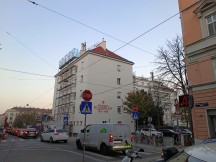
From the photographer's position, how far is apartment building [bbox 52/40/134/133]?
44.3m

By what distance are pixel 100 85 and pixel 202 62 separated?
102ft

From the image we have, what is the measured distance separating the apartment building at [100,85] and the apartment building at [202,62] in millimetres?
28145

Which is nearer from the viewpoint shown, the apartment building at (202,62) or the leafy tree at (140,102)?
the apartment building at (202,62)

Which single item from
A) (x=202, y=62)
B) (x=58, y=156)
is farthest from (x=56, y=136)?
(x=202, y=62)

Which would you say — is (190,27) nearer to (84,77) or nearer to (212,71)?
(212,71)

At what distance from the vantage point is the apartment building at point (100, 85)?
44312mm

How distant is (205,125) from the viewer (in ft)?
49.4

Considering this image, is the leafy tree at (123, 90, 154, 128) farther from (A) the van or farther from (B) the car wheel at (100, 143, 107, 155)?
(B) the car wheel at (100, 143, 107, 155)

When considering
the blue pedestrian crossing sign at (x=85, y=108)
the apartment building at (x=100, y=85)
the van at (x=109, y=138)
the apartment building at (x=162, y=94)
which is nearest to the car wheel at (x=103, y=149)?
the van at (x=109, y=138)

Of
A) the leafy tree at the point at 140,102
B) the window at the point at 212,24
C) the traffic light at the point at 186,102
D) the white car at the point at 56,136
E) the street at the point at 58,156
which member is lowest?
the street at the point at 58,156

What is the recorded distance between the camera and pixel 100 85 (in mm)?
45719

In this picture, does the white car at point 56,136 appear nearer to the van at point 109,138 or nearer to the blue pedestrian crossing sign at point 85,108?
the van at point 109,138

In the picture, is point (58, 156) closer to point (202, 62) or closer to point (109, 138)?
point (109, 138)

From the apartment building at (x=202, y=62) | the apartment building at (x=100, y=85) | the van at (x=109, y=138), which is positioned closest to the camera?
the van at (x=109, y=138)
